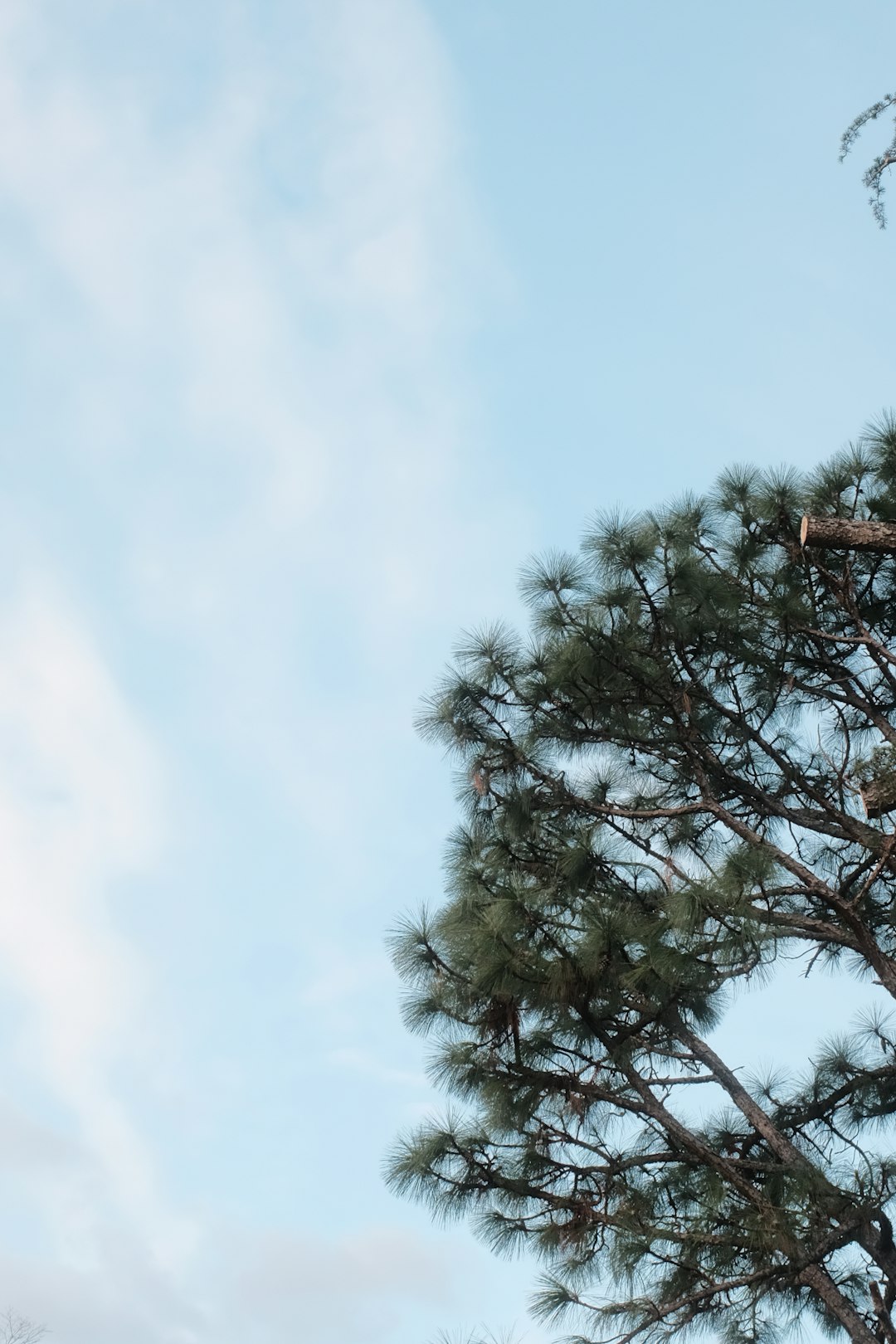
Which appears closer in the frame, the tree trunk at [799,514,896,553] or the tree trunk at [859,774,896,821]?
the tree trunk at [799,514,896,553]

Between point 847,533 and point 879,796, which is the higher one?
point 847,533

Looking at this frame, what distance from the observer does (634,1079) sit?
16.7 feet

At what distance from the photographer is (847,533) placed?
463cm

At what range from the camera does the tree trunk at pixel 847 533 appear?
4582mm

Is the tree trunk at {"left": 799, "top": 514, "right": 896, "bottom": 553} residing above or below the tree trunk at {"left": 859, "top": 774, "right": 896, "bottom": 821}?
above

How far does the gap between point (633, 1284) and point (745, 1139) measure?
76cm

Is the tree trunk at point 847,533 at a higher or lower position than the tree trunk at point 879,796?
higher

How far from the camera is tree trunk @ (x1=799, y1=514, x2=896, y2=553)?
4.58 meters

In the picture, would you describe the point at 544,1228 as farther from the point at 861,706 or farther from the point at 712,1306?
the point at 861,706

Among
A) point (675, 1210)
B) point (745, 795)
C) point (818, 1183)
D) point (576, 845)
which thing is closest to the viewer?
point (818, 1183)

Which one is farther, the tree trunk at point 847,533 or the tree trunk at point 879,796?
the tree trunk at point 879,796

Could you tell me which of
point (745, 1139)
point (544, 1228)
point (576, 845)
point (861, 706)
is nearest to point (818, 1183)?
point (745, 1139)

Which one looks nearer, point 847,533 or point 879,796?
point 847,533

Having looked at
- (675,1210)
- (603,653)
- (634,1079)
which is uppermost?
(603,653)
